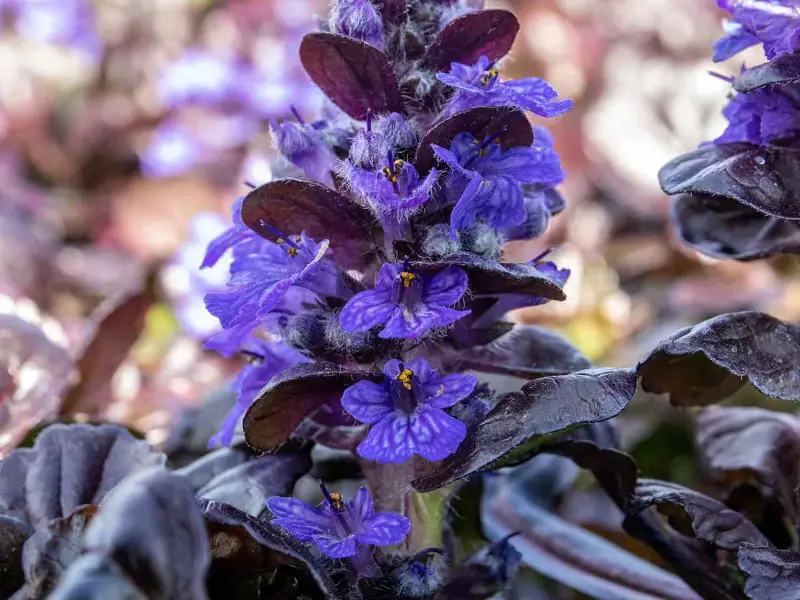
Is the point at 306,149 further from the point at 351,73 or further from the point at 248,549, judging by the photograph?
the point at 248,549

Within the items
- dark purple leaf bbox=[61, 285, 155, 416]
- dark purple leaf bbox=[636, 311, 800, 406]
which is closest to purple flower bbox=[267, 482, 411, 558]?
dark purple leaf bbox=[636, 311, 800, 406]

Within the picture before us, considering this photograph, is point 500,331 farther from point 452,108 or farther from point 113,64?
point 113,64

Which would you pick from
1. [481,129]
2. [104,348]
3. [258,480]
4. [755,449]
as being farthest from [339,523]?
[104,348]

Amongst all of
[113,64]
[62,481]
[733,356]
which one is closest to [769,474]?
[733,356]

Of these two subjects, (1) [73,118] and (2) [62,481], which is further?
(1) [73,118]

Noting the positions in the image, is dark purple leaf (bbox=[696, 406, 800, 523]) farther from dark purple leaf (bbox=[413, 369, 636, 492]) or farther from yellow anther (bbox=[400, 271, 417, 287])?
yellow anther (bbox=[400, 271, 417, 287])
